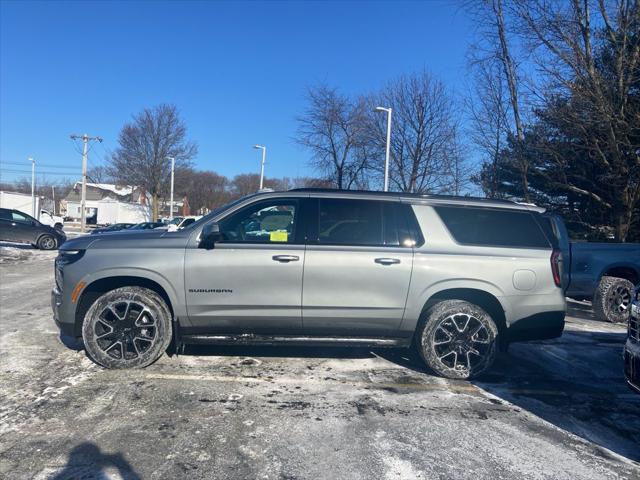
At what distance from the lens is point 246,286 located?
463 centimetres

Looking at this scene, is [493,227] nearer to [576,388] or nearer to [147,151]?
[576,388]

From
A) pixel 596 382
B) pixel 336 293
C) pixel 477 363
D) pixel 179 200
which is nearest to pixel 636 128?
pixel 596 382

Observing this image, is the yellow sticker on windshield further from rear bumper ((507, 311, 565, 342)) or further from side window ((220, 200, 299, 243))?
rear bumper ((507, 311, 565, 342))

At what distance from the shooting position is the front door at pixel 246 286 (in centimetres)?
463

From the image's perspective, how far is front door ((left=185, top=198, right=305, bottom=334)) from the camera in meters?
4.63

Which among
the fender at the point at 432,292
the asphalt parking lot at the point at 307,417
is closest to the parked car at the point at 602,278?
the asphalt parking lot at the point at 307,417

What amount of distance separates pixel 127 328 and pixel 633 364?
14.5 feet

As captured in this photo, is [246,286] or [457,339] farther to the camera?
[457,339]

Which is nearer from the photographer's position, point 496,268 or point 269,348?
point 496,268

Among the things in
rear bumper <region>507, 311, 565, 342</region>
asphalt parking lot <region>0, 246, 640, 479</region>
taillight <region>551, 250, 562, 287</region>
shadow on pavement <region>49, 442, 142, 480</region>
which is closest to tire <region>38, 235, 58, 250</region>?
asphalt parking lot <region>0, 246, 640, 479</region>

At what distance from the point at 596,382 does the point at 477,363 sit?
1.34m

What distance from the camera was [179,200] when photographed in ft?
216

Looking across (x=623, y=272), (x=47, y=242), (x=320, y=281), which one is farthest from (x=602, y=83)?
(x=47, y=242)

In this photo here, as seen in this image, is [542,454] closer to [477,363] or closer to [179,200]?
[477,363]
